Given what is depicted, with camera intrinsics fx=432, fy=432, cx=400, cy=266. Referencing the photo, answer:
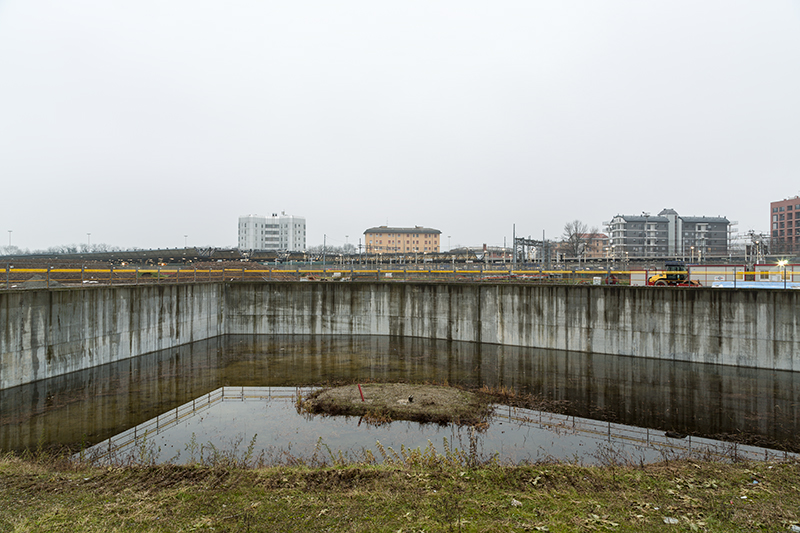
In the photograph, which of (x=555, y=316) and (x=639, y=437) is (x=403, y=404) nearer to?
(x=639, y=437)

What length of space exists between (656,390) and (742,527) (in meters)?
14.2

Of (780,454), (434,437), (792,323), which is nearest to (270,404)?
(434,437)

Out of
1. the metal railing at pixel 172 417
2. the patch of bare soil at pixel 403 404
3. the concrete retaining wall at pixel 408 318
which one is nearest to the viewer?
the metal railing at pixel 172 417

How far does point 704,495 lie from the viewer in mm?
8594

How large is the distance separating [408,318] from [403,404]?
17706 mm

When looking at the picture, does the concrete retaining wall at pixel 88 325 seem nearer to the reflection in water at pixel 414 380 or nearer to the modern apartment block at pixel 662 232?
the reflection in water at pixel 414 380

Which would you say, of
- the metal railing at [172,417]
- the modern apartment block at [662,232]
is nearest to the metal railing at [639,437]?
the metal railing at [172,417]

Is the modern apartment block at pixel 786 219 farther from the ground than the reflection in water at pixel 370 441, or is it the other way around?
the modern apartment block at pixel 786 219

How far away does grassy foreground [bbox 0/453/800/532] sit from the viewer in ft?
24.2

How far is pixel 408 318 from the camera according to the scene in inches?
1356

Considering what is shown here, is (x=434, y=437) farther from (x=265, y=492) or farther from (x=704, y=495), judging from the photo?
(x=704, y=495)

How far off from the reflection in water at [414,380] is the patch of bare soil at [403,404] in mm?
2358

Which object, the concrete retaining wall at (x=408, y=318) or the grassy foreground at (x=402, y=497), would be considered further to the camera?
the concrete retaining wall at (x=408, y=318)

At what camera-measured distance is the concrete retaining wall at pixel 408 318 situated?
68.2ft
